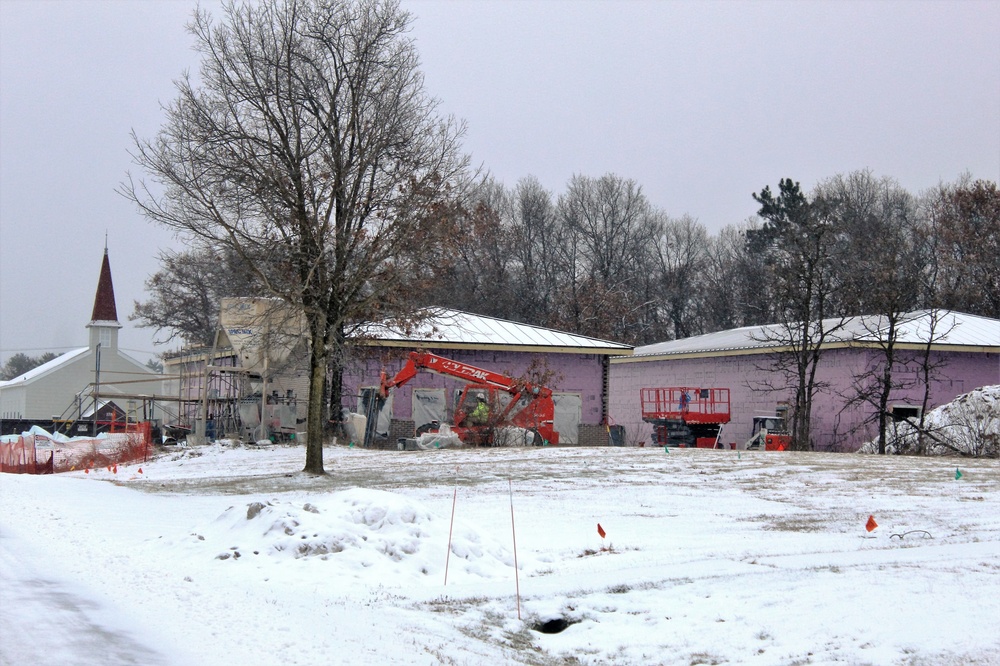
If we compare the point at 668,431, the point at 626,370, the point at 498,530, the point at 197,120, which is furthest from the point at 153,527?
the point at 626,370

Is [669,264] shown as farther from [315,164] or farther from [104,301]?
[315,164]

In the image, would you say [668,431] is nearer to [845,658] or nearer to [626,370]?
[626,370]

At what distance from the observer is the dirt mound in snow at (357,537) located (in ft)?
36.2

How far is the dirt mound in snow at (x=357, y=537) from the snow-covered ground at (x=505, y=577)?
0.09ft

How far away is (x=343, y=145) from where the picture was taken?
824 inches

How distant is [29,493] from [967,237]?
52559 mm

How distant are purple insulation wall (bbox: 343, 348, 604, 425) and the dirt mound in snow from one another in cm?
2221

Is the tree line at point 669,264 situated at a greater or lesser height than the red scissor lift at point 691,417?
greater

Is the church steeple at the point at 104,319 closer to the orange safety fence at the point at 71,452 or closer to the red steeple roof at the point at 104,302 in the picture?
the red steeple roof at the point at 104,302

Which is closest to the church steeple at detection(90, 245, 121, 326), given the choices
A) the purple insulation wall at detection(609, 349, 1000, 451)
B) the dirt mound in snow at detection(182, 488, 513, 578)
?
the purple insulation wall at detection(609, 349, 1000, 451)

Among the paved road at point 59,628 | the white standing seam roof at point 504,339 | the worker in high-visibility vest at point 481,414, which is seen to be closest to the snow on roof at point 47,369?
the white standing seam roof at point 504,339

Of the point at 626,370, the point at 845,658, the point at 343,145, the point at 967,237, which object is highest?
the point at 967,237

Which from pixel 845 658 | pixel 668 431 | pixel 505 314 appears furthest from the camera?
pixel 505 314

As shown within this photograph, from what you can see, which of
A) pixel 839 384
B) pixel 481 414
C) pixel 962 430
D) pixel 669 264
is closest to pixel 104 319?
pixel 669 264
